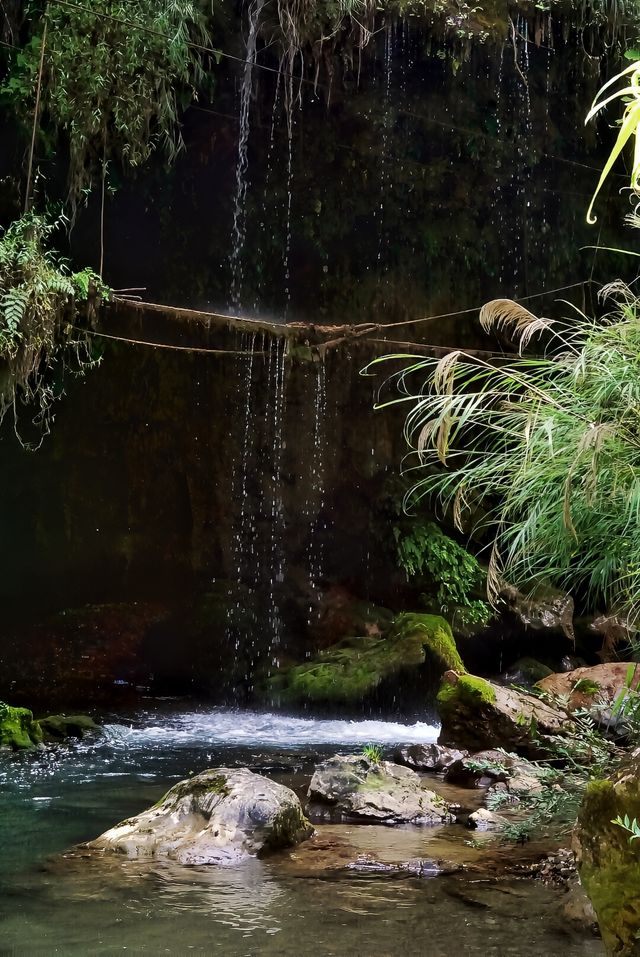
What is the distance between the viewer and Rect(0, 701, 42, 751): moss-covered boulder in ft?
23.1

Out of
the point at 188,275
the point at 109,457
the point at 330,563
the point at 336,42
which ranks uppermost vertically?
the point at 336,42

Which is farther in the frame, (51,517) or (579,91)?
(579,91)

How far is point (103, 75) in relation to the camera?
891 centimetres

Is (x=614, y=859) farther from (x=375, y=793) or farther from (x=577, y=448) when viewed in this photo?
(x=375, y=793)

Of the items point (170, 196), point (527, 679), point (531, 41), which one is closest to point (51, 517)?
point (170, 196)

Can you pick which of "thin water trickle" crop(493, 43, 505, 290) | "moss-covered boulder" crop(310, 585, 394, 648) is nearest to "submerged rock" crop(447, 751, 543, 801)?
"moss-covered boulder" crop(310, 585, 394, 648)

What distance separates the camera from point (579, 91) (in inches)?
455

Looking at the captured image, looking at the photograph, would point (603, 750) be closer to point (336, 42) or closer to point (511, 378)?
point (511, 378)

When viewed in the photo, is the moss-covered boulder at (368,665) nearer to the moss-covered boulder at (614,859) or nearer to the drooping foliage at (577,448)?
the drooping foliage at (577,448)

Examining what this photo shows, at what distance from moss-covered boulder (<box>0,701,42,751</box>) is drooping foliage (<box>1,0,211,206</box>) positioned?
4667mm

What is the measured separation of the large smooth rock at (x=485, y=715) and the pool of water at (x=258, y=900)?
1627mm

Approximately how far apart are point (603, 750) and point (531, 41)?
9.72m

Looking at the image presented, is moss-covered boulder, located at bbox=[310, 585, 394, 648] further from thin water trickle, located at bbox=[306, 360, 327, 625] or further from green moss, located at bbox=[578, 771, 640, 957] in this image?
green moss, located at bbox=[578, 771, 640, 957]

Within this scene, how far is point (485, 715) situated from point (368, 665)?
103 inches
